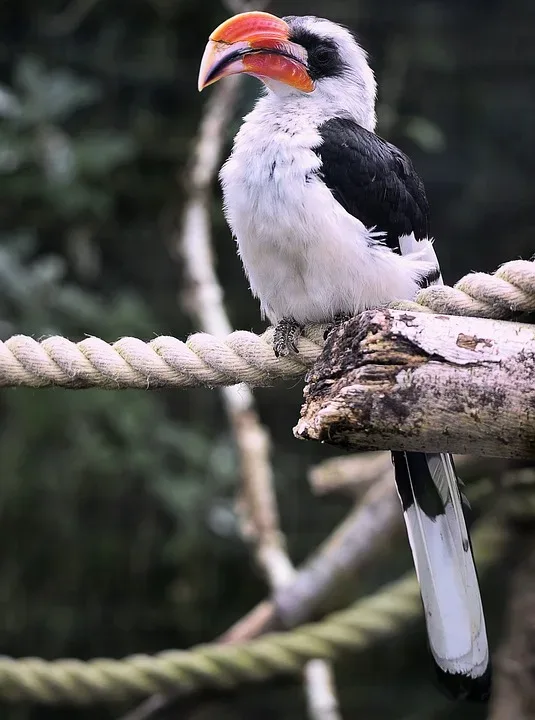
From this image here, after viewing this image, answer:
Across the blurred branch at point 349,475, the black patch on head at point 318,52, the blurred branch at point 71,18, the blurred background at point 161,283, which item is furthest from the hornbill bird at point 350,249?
the blurred branch at point 71,18

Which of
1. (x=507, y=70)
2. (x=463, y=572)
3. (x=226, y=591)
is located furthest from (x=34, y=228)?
(x=463, y=572)

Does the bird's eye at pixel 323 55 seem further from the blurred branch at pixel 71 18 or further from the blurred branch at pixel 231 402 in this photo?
the blurred branch at pixel 71 18

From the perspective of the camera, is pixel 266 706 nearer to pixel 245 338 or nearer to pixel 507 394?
pixel 245 338

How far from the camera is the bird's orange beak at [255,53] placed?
1250 mm

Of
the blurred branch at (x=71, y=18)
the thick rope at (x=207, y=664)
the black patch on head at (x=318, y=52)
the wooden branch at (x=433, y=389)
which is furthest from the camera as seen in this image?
the blurred branch at (x=71, y=18)

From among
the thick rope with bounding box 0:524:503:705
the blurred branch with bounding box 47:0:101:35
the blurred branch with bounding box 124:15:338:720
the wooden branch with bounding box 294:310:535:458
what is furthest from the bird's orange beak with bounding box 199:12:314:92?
the blurred branch with bounding box 47:0:101:35

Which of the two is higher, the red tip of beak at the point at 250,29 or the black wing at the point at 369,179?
the red tip of beak at the point at 250,29

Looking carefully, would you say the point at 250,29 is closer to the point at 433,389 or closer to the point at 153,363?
the point at 153,363

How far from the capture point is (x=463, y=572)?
1194 millimetres

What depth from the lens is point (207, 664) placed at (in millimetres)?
1651

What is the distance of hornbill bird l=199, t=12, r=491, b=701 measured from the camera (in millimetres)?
1176

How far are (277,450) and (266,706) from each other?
75cm

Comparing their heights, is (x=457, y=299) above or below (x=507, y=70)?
below

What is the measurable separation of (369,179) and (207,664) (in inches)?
36.1
